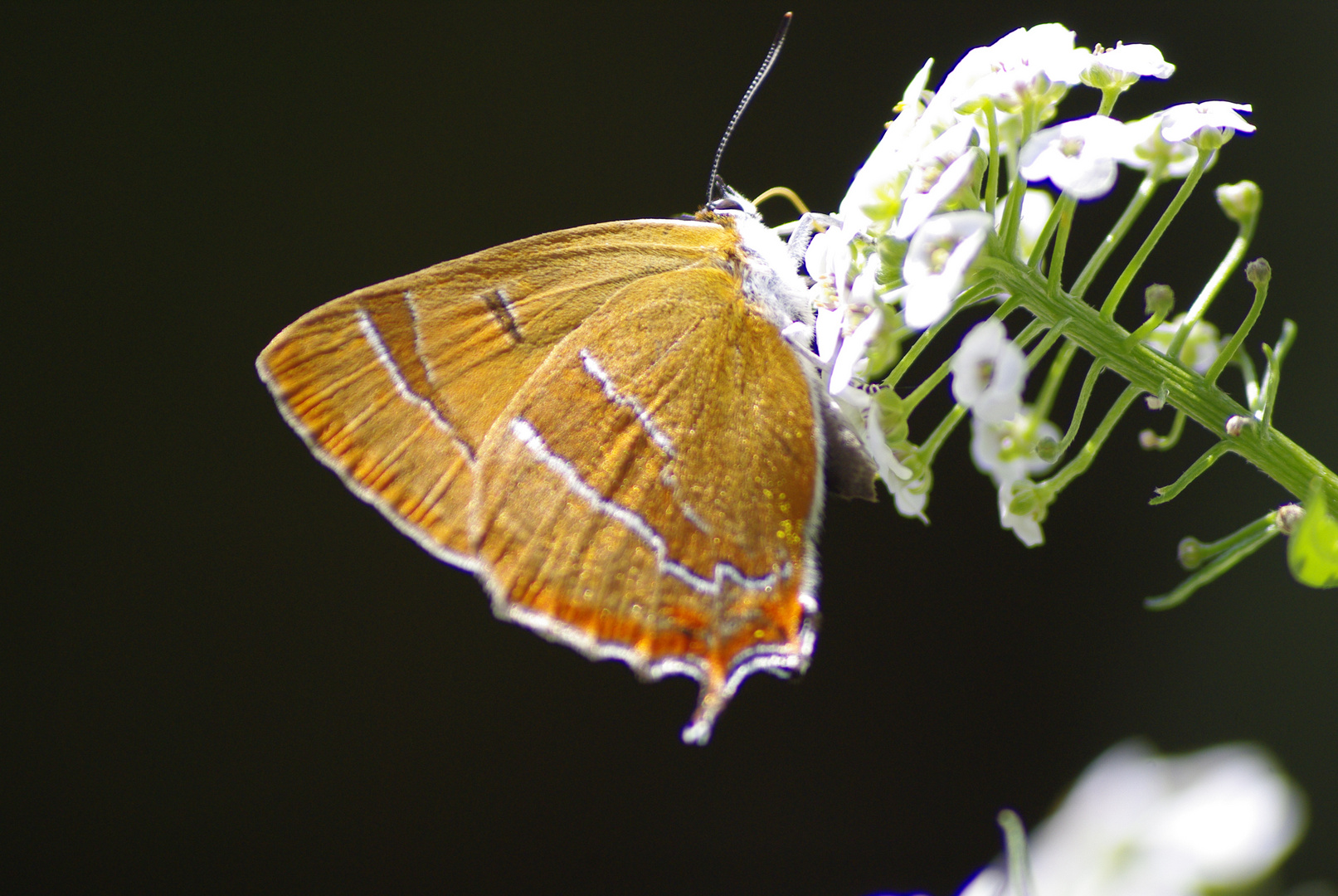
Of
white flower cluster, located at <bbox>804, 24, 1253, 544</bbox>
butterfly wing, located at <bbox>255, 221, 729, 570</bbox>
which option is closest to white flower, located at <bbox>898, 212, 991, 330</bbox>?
white flower cluster, located at <bbox>804, 24, 1253, 544</bbox>

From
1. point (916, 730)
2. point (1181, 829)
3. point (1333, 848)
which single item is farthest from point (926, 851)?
point (1181, 829)

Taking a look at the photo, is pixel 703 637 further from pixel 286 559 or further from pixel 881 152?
pixel 286 559

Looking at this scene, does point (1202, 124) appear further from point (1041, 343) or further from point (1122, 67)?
point (1041, 343)

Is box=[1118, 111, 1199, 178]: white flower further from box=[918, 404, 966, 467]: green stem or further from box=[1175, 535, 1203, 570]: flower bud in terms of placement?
box=[1175, 535, 1203, 570]: flower bud

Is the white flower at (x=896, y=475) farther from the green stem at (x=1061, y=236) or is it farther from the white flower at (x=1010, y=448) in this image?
the green stem at (x=1061, y=236)

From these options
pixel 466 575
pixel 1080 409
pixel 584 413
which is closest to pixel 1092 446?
pixel 1080 409

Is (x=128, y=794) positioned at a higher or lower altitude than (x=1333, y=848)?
lower
